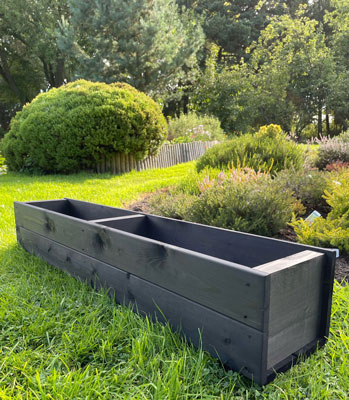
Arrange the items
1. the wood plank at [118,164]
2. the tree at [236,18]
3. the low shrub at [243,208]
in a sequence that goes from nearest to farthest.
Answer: the low shrub at [243,208], the wood plank at [118,164], the tree at [236,18]

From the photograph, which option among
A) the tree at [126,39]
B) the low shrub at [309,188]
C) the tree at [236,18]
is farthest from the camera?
the tree at [236,18]

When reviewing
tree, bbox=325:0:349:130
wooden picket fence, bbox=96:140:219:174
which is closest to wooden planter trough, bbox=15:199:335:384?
wooden picket fence, bbox=96:140:219:174

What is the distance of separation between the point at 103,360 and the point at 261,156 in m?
4.34

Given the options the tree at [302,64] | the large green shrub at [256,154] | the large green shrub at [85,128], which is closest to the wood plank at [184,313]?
the large green shrub at [256,154]

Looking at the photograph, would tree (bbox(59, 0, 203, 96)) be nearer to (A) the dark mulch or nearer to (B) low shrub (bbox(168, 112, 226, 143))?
(B) low shrub (bbox(168, 112, 226, 143))

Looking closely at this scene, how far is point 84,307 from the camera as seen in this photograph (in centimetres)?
196

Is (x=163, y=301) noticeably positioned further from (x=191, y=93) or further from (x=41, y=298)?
(x=191, y=93)

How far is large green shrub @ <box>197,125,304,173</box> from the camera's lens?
16.6 feet

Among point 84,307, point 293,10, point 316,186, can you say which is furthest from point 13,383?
point 293,10

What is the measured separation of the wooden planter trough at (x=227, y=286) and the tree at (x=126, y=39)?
45.1 ft

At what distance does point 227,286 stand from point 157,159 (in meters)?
7.96

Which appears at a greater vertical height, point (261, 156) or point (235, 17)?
point (235, 17)

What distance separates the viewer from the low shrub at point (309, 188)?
369cm

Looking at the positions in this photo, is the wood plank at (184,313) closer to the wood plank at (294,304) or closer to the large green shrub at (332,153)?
the wood plank at (294,304)
